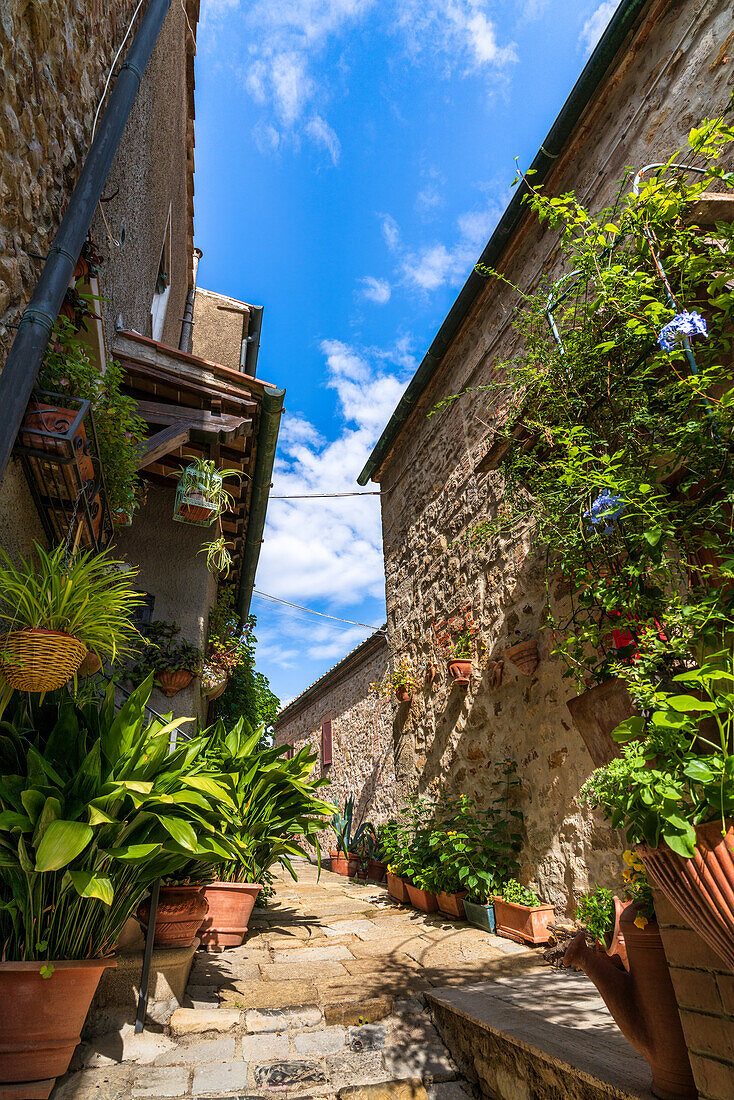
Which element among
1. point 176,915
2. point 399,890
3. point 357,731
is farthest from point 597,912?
point 357,731

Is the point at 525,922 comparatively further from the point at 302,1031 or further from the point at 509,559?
the point at 509,559

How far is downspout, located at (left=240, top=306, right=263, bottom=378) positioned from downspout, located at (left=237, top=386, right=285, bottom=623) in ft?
11.6

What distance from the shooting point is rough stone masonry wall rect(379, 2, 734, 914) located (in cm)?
300

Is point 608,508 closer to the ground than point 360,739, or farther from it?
closer to the ground

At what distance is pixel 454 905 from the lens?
379 cm

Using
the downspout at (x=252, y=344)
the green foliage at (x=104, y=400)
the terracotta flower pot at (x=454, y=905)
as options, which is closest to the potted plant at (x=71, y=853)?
the green foliage at (x=104, y=400)

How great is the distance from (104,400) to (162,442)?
31.6 inches

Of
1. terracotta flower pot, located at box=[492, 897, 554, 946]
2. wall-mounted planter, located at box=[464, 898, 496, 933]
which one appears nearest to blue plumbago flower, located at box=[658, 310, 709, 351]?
terracotta flower pot, located at box=[492, 897, 554, 946]

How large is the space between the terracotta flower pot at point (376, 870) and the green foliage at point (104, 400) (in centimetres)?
496

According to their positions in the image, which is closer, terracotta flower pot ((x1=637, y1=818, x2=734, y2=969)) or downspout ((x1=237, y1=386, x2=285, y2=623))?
terracotta flower pot ((x1=637, y1=818, x2=734, y2=969))

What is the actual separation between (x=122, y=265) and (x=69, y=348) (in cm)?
→ 202

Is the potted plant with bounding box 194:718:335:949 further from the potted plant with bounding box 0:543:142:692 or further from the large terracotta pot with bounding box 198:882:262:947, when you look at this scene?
the potted plant with bounding box 0:543:142:692

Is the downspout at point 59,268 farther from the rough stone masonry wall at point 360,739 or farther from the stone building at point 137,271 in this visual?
the rough stone masonry wall at point 360,739

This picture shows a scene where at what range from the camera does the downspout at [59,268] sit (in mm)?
1851
